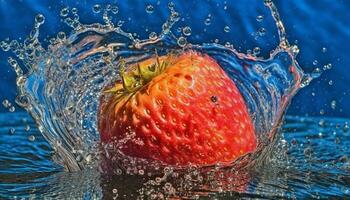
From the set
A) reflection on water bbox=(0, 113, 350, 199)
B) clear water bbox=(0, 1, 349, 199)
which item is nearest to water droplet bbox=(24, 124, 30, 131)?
reflection on water bbox=(0, 113, 350, 199)

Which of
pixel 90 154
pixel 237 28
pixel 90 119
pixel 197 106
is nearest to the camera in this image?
pixel 197 106

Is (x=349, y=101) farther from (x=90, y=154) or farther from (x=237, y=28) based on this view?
(x=90, y=154)

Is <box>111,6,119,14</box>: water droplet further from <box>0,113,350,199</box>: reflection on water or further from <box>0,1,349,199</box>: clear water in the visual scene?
<box>0,1,349,199</box>: clear water

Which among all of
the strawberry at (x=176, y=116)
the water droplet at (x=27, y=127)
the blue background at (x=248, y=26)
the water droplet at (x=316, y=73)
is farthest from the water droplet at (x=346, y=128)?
the strawberry at (x=176, y=116)

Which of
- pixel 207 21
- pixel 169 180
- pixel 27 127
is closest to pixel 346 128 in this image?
pixel 207 21

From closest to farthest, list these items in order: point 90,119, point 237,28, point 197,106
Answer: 1. point 197,106
2. point 90,119
3. point 237,28

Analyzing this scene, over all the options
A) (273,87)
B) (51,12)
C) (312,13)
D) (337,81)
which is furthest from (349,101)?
(273,87)

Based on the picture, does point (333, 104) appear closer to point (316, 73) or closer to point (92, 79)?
point (316, 73)
